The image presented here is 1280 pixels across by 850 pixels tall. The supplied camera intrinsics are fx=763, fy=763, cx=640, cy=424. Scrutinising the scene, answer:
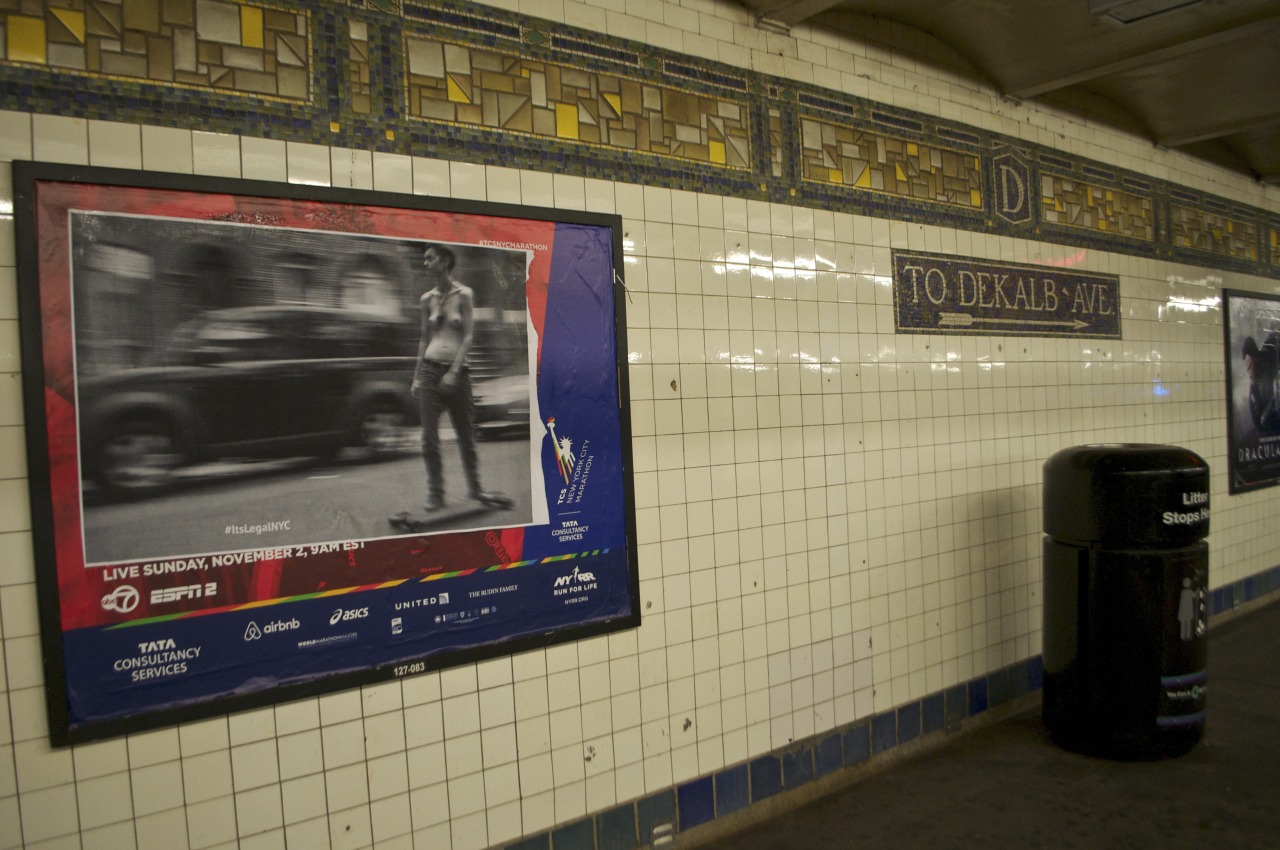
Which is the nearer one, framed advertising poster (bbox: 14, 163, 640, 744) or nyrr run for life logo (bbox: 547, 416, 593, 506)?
framed advertising poster (bbox: 14, 163, 640, 744)

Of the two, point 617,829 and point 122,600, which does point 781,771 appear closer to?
point 617,829

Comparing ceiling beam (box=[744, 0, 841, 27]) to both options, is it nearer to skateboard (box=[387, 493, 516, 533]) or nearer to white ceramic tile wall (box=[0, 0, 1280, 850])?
white ceramic tile wall (box=[0, 0, 1280, 850])

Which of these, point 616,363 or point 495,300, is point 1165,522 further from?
point 495,300

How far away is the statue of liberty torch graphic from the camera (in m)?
2.61

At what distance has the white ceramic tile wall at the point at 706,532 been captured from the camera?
1973 millimetres

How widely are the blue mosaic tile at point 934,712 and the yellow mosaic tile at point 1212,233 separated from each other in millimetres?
3764

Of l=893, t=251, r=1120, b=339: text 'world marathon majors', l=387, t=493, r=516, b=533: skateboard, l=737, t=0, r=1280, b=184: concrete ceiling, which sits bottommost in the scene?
l=387, t=493, r=516, b=533: skateboard

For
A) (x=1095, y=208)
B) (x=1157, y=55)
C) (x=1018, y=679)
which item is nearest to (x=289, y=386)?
(x=1018, y=679)

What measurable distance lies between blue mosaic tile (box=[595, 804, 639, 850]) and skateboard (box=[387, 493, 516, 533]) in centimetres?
116

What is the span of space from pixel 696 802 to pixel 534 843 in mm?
667

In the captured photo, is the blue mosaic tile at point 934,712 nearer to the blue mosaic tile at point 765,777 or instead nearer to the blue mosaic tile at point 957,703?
the blue mosaic tile at point 957,703

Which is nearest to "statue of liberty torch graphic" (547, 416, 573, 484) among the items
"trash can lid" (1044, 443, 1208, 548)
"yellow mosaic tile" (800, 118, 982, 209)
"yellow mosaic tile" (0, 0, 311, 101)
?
"yellow mosaic tile" (0, 0, 311, 101)

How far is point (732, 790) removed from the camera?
298 centimetres

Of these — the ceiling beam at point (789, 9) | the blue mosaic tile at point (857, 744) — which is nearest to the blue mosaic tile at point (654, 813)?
the blue mosaic tile at point (857, 744)
